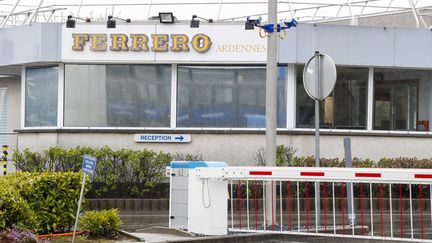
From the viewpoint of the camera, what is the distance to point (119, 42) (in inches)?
980

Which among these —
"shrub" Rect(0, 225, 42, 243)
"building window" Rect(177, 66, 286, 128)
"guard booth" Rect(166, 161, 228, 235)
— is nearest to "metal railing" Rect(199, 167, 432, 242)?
"guard booth" Rect(166, 161, 228, 235)

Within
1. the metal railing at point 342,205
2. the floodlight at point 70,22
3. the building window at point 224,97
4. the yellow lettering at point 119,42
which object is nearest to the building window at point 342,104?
the building window at point 224,97

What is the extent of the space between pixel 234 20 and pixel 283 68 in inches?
111

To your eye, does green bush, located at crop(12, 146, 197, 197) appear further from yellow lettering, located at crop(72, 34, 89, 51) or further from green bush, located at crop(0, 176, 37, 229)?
green bush, located at crop(0, 176, 37, 229)

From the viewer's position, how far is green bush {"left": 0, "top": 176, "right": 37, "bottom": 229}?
13594mm

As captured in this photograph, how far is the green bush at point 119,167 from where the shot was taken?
2334 cm

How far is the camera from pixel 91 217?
48.3ft

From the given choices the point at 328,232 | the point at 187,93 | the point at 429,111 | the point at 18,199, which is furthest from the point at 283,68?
the point at 18,199

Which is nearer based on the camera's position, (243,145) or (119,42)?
(243,145)

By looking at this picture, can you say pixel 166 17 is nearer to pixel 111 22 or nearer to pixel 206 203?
pixel 111 22

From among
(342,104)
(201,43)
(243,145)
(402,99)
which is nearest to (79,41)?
(201,43)

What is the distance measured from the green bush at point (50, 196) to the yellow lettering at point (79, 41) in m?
10.2

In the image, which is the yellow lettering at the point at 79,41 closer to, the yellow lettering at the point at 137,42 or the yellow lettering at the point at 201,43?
the yellow lettering at the point at 137,42

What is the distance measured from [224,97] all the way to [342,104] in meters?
3.40
